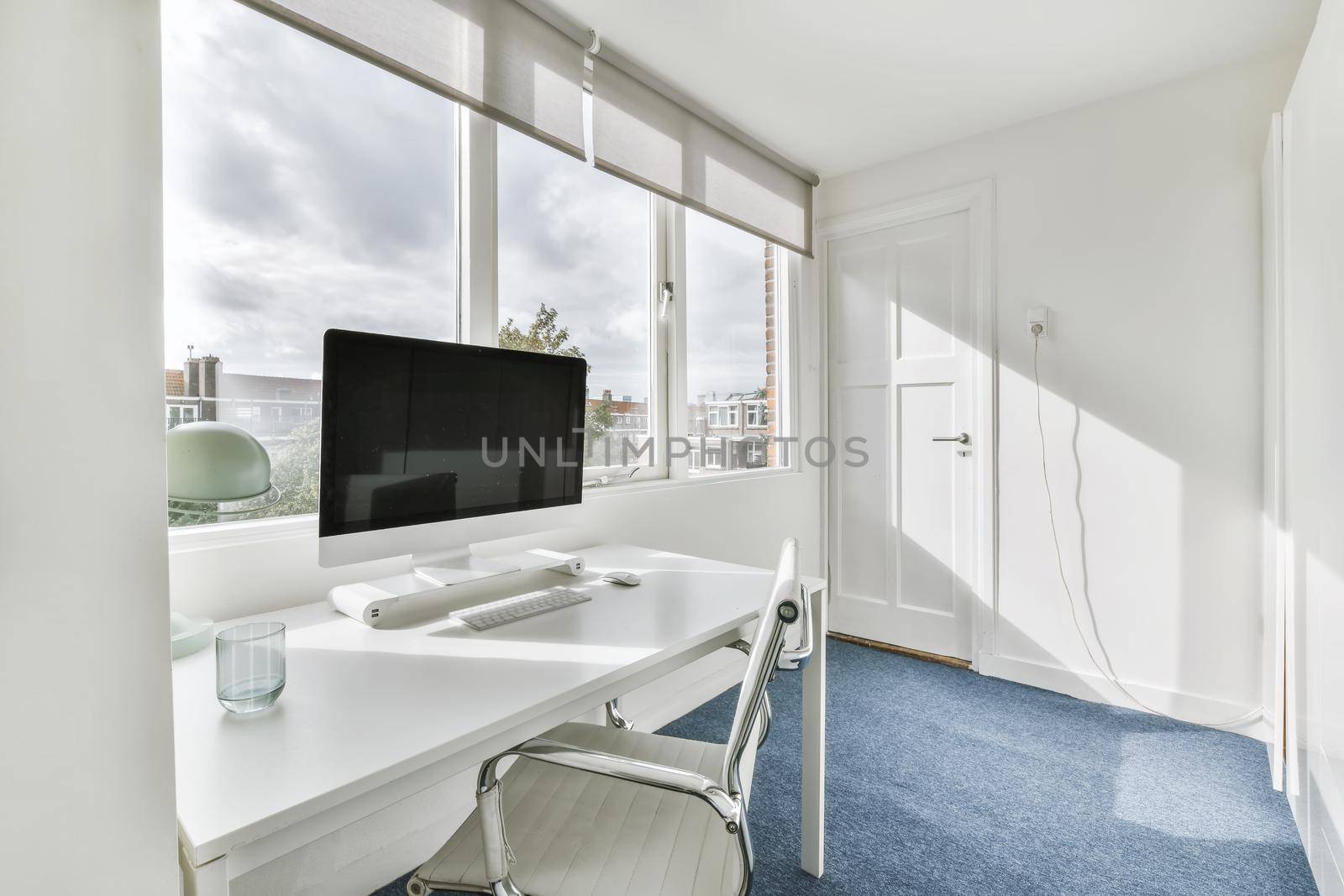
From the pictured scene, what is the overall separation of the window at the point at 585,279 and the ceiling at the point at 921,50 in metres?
0.46

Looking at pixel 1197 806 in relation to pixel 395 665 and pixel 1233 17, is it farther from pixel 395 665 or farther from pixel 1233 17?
pixel 1233 17

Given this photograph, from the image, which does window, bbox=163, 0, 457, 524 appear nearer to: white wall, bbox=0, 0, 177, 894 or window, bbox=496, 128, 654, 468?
window, bbox=496, 128, 654, 468

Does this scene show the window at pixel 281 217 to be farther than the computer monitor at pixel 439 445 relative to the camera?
Yes

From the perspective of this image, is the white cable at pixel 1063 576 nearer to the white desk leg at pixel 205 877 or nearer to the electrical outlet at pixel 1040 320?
the electrical outlet at pixel 1040 320

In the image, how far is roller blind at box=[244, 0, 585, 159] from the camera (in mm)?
1468

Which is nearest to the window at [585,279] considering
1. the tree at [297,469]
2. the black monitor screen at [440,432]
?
the black monitor screen at [440,432]

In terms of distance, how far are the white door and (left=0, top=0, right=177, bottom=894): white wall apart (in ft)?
9.69

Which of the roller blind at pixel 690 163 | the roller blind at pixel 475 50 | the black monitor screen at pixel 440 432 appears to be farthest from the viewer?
the roller blind at pixel 690 163

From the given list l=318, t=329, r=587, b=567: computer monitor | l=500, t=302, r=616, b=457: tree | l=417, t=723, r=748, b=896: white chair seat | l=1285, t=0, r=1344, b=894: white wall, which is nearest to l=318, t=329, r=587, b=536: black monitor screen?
l=318, t=329, r=587, b=567: computer monitor

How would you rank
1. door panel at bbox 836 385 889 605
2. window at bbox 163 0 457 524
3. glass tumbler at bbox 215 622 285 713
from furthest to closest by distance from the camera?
door panel at bbox 836 385 889 605
window at bbox 163 0 457 524
glass tumbler at bbox 215 622 285 713

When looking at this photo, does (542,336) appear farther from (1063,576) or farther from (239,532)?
(1063,576)

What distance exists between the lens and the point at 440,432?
4.57 feet

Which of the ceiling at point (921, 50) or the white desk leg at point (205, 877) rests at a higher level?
the ceiling at point (921, 50)

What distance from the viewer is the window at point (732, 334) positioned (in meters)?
2.77
